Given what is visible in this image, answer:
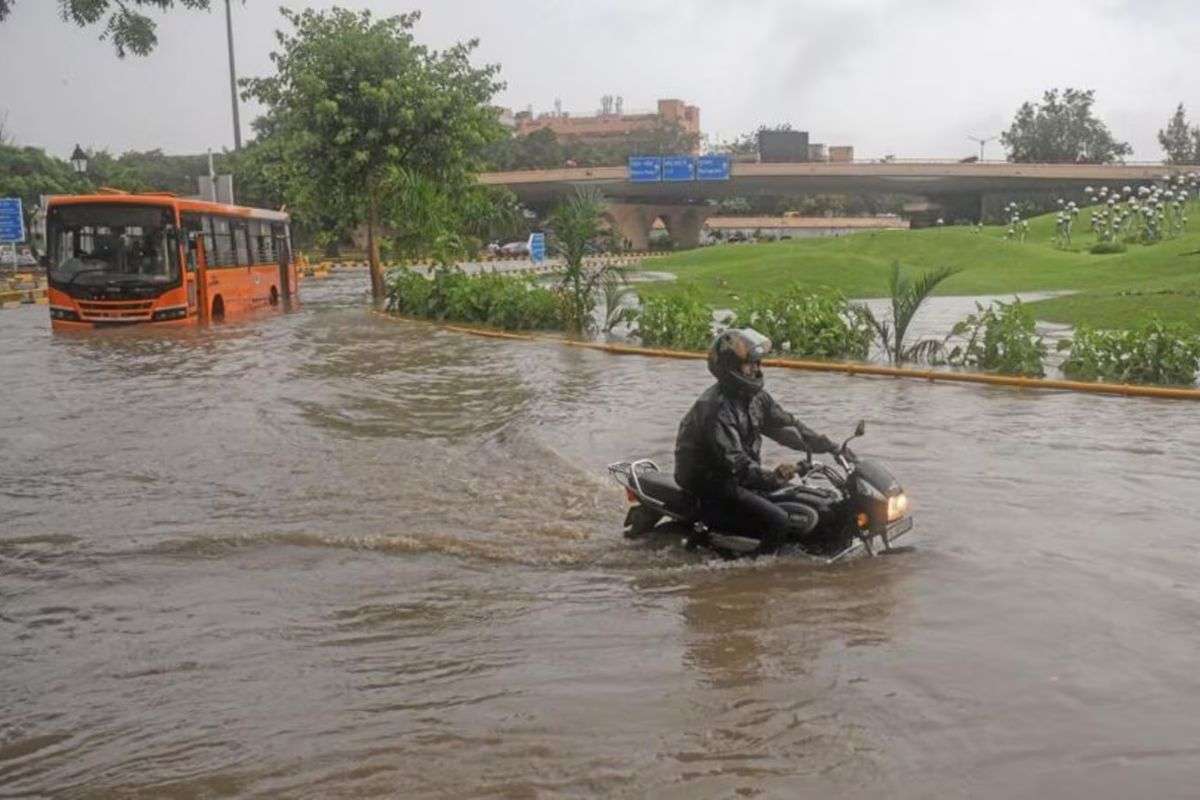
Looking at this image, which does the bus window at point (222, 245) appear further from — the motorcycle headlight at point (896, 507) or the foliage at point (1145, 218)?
the foliage at point (1145, 218)

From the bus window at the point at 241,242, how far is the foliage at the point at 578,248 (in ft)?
27.0

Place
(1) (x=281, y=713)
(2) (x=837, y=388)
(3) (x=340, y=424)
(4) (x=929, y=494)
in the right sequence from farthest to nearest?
(2) (x=837, y=388)
(3) (x=340, y=424)
(4) (x=929, y=494)
(1) (x=281, y=713)

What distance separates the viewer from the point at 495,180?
A: 7531cm

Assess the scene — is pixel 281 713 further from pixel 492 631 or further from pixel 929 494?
pixel 929 494

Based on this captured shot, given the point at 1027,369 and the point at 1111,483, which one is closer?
the point at 1111,483

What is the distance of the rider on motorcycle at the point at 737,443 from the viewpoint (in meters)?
6.54

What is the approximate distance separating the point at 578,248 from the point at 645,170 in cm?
5387

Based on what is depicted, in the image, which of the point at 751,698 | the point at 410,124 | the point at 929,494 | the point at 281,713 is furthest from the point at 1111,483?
the point at 410,124

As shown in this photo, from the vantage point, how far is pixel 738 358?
6539 mm


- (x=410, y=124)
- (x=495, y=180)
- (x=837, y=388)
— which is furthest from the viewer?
(x=495, y=180)

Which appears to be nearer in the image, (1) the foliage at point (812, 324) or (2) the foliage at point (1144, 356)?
(2) the foliage at point (1144, 356)

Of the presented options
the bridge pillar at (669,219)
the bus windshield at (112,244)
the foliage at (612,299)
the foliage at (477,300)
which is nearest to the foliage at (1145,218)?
the foliage at (477,300)

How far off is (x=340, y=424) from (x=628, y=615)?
6530 millimetres

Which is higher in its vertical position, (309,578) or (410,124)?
(410,124)
